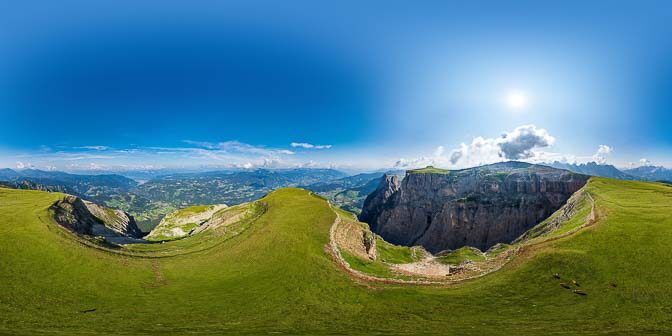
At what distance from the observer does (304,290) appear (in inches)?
2052

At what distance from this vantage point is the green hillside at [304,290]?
36531 mm

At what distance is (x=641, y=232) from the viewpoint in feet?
188

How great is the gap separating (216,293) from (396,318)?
1099 inches

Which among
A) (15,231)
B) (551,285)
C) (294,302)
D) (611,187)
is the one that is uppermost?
(611,187)

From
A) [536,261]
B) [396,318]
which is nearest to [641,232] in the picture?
[536,261]

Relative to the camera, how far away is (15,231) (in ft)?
194

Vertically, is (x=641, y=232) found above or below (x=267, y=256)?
above

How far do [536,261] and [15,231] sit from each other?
9423cm

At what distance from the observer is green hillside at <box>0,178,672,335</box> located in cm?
3653

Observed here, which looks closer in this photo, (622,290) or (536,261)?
(622,290)

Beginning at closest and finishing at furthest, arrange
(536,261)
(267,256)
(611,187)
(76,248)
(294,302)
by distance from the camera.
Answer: (294,302)
(536,261)
(76,248)
(267,256)
(611,187)

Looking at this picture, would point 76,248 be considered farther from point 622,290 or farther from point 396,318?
point 622,290

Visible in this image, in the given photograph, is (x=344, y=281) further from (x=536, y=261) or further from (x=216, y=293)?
(x=536, y=261)

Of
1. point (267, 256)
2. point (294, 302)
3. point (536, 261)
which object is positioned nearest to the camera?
point (294, 302)
